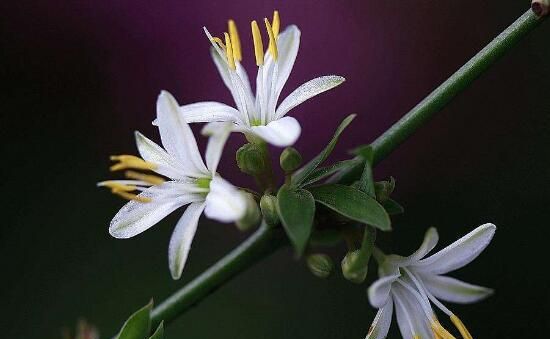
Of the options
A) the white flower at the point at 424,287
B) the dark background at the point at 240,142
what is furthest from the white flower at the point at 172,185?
the dark background at the point at 240,142

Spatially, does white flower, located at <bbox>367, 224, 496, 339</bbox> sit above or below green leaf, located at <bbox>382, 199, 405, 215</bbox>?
below

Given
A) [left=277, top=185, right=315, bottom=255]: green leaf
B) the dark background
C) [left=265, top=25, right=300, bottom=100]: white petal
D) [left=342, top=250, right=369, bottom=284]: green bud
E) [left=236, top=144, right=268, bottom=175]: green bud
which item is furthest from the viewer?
the dark background

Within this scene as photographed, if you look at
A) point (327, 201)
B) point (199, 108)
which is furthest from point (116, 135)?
point (327, 201)

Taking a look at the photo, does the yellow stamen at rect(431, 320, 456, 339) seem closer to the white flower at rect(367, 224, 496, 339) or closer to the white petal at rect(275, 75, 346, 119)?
the white flower at rect(367, 224, 496, 339)

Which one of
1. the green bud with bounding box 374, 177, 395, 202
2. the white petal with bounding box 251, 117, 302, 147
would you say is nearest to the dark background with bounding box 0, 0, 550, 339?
the green bud with bounding box 374, 177, 395, 202

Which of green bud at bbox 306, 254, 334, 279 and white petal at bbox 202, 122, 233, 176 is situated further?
green bud at bbox 306, 254, 334, 279

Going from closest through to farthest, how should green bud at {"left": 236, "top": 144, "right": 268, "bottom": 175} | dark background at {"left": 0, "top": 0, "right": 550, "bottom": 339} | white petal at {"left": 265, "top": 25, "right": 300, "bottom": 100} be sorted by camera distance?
green bud at {"left": 236, "top": 144, "right": 268, "bottom": 175} → white petal at {"left": 265, "top": 25, "right": 300, "bottom": 100} → dark background at {"left": 0, "top": 0, "right": 550, "bottom": 339}

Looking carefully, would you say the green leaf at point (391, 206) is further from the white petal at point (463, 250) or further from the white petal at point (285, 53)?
the white petal at point (285, 53)
